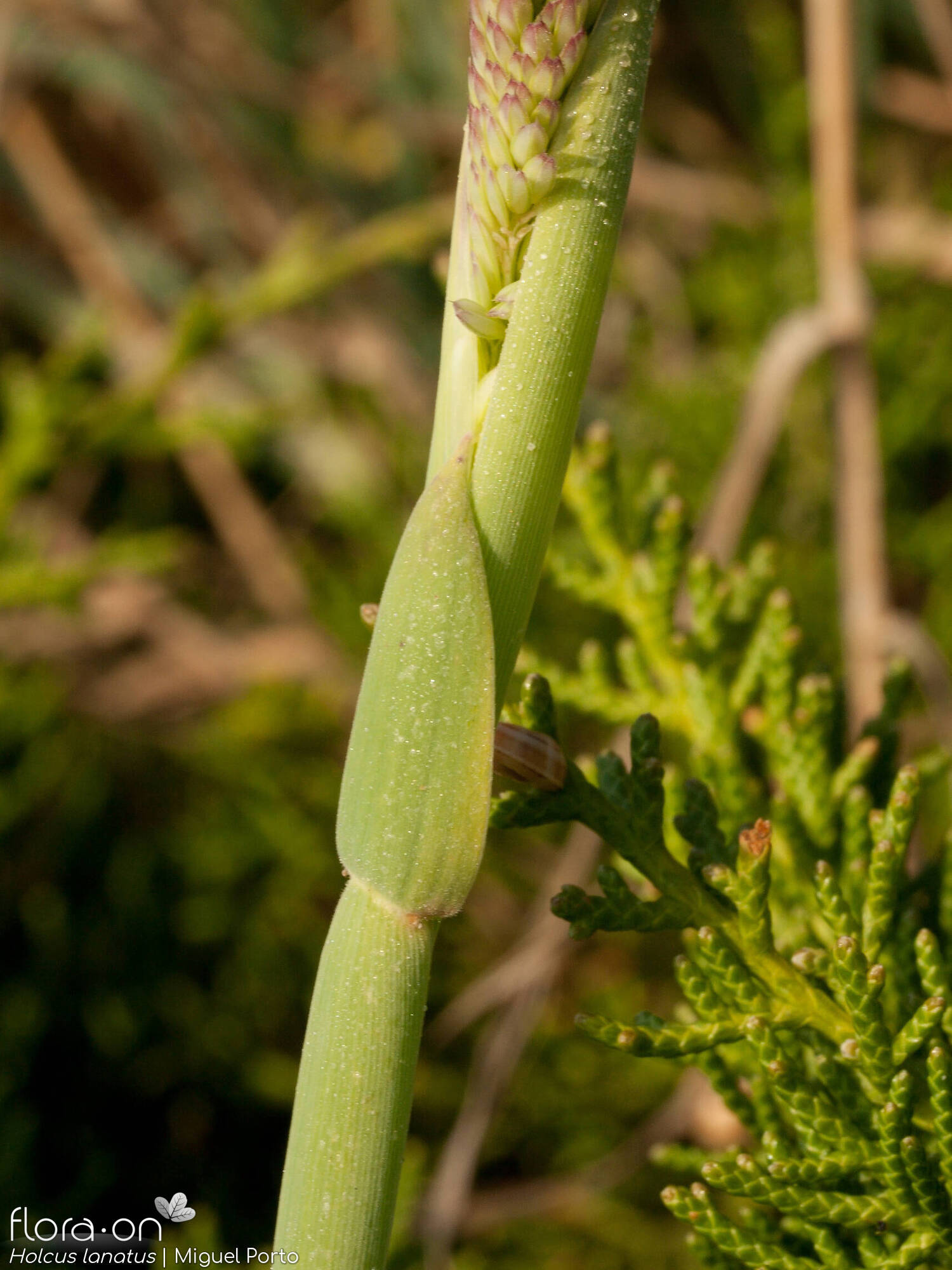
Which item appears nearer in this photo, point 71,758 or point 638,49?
point 638,49

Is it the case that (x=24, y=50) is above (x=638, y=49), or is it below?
above

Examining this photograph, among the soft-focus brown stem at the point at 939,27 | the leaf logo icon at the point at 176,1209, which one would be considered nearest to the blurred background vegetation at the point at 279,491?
the soft-focus brown stem at the point at 939,27

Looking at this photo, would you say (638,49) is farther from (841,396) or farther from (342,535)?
(342,535)

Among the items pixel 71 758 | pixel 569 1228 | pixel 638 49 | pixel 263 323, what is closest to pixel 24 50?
pixel 263 323

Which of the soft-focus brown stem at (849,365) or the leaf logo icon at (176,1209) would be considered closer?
the leaf logo icon at (176,1209)

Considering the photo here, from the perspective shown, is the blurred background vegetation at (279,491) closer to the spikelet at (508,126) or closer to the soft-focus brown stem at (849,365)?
the soft-focus brown stem at (849,365)

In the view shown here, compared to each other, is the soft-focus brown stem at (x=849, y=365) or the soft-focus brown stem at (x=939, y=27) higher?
the soft-focus brown stem at (x=939, y=27)
